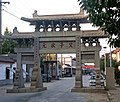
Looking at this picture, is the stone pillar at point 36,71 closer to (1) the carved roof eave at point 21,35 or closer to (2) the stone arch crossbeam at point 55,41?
(2) the stone arch crossbeam at point 55,41

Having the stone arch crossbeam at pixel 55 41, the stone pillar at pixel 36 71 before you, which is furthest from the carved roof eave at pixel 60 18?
the stone pillar at pixel 36 71

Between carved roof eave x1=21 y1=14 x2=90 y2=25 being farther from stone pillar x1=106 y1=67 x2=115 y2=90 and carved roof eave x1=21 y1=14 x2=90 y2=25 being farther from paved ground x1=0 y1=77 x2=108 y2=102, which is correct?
paved ground x1=0 y1=77 x2=108 y2=102

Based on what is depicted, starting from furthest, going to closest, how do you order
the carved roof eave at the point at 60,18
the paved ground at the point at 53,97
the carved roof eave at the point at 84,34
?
the carved roof eave at the point at 60,18, the carved roof eave at the point at 84,34, the paved ground at the point at 53,97

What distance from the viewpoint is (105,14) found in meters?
9.44

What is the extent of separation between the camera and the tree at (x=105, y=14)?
30.3 feet

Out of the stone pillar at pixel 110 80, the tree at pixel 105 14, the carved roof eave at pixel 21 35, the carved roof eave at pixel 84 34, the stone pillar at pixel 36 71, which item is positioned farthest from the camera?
the carved roof eave at pixel 21 35

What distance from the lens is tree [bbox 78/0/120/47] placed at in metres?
9.23

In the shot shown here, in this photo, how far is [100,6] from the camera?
9.33m

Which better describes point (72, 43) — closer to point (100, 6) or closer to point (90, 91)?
point (90, 91)

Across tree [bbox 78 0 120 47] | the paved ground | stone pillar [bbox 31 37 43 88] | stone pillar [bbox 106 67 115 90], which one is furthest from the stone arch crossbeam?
tree [bbox 78 0 120 47]

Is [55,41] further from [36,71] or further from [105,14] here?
[105,14]

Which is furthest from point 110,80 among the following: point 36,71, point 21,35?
point 21,35

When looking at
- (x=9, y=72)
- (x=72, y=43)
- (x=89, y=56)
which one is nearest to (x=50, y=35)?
(x=72, y=43)

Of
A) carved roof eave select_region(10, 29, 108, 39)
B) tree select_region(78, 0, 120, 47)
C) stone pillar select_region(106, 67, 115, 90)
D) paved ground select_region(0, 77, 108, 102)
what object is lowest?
paved ground select_region(0, 77, 108, 102)
